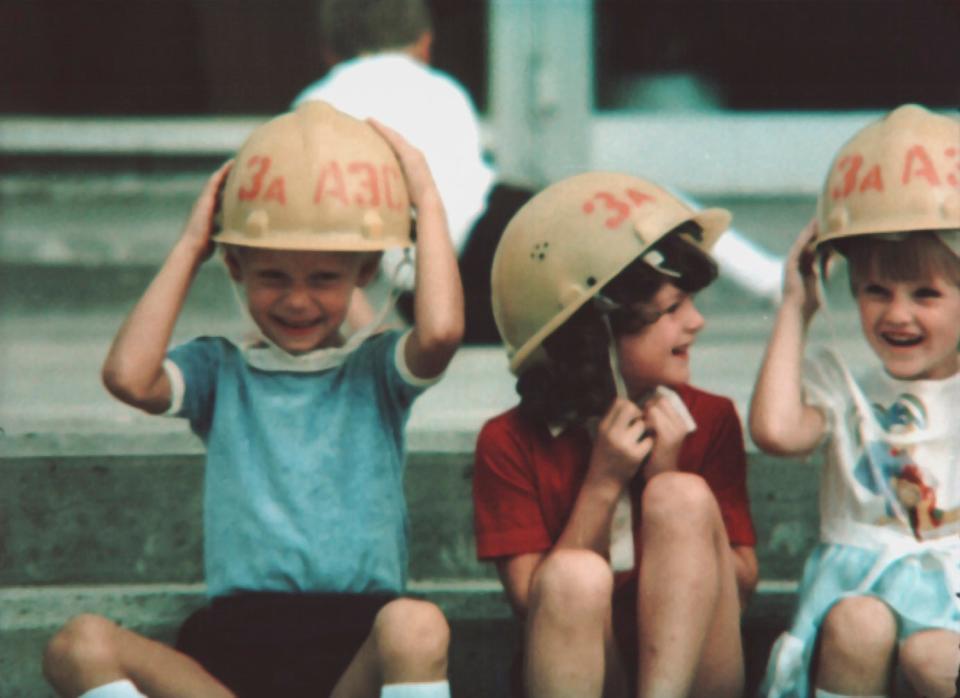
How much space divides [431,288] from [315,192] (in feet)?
0.96

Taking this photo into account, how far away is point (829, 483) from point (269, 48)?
4.23m

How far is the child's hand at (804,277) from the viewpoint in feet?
11.0

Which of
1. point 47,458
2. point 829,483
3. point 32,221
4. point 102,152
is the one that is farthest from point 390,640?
point 102,152

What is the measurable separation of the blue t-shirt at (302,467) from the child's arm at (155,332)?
7cm

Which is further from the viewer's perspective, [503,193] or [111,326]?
[111,326]

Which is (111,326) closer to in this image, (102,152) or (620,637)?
(102,152)

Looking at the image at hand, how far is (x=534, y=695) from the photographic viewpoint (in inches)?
120

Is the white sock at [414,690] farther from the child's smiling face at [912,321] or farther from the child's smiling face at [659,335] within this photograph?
the child's smiling face at [912,321]

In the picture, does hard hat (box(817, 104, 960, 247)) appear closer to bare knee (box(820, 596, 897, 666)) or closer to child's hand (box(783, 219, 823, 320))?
child's hand (box(783, 219, 823, 320))

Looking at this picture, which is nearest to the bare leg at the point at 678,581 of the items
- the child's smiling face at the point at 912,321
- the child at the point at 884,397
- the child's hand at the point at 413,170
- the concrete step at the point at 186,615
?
the child at the point at 884,397

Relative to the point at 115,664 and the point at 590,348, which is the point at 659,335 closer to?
the point at 590,348

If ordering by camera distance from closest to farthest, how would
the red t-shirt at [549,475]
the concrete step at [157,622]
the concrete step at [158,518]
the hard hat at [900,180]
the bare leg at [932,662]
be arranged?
the bare leg at [932,662] < the hard hat at [900,180] < the red t-shirt at [549,475] < the concrete step at [157,622] < the concrete step at [158,518]

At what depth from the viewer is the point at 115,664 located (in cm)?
304

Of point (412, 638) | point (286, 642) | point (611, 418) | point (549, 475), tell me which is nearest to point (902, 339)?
point (611, 418)
